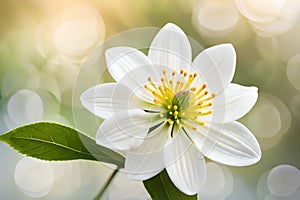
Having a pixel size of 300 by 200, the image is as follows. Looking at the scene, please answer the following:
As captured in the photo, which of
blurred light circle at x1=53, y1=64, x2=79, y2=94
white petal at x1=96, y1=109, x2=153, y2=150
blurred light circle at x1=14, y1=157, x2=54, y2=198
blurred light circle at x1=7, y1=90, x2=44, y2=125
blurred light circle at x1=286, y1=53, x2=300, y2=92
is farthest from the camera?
blurred light circle at x1=286, y1=53, x2=300, y2=92

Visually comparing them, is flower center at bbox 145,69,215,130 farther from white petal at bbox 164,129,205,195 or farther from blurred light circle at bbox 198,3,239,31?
blurred light circle at bbox 198,3,239,31

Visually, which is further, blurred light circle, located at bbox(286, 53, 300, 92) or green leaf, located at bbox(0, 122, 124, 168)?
blurred light circle, located at bbox(286, 53, 300, 92)

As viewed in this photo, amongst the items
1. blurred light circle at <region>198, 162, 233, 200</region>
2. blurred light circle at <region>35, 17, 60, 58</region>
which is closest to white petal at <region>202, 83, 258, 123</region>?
blurred light circle at <region>198, 162, 233, 200</region>

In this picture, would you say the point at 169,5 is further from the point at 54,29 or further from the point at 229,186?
the point at 229,186

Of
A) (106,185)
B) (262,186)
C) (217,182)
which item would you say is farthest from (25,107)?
(106,185)

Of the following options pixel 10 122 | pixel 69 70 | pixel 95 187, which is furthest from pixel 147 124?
pixel 69 70

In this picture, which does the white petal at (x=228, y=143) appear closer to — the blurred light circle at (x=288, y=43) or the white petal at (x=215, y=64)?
the white petal at (x=215, y=64)

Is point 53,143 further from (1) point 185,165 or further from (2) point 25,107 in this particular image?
(2) point 25,107
